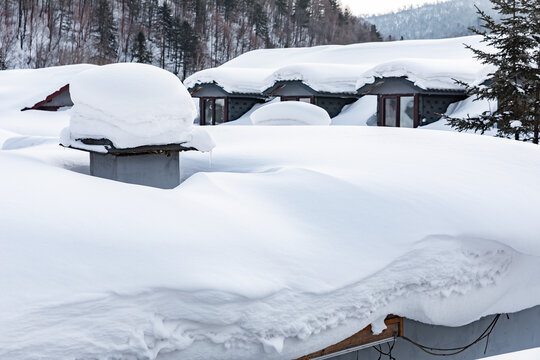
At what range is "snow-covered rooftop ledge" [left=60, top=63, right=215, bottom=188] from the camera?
229 inches

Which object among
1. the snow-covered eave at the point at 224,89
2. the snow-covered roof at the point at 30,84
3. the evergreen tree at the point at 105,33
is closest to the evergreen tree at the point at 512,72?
the snow-covered eave at the point at 224,89

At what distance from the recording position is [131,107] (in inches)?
226

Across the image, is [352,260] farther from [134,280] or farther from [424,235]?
[134,280]

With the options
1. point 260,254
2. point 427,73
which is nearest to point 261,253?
point 260,254

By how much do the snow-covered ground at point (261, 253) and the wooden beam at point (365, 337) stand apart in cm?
17

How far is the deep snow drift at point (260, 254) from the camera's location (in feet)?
11.0

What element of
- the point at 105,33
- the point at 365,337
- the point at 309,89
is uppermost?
the point at 105,33

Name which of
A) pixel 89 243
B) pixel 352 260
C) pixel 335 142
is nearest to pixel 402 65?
pixel 335 142

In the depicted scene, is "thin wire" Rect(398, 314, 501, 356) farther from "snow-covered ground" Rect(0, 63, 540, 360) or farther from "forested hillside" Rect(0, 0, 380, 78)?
"forested hillside" Rect(0, 0, 380, 78)

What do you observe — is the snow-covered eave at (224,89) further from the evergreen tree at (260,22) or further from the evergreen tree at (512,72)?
the evergreen tree at (260,22)

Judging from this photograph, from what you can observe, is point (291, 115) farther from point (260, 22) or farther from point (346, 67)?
point (260, 22)

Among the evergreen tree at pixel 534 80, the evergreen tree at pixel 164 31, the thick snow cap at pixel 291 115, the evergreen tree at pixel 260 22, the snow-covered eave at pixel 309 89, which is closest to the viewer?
the thick snow cap at pixel 291 115

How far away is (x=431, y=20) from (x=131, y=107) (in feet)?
651

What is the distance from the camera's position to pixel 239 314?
150 inches
